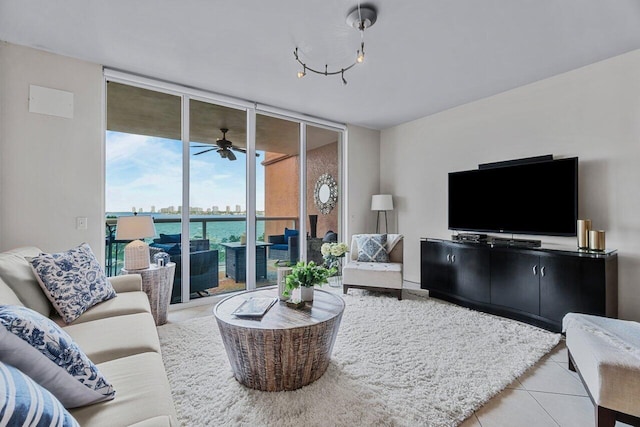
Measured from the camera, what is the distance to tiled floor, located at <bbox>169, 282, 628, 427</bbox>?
1618mm

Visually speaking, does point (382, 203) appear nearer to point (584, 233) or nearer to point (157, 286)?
point (584, 233)

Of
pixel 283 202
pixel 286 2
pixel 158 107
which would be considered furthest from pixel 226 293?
pixel 286 2

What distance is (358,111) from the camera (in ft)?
14.2

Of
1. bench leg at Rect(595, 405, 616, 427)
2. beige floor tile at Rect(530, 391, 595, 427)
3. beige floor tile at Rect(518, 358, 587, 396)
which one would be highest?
bench leg at Rect(595, 405, 616, 427)

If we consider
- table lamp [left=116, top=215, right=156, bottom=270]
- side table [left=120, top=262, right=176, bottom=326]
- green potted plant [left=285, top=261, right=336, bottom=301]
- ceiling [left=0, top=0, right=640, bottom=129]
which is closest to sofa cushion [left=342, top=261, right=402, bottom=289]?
green potted plant [left=285, top=261, right=336, bottom=301]

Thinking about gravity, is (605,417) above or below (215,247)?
below

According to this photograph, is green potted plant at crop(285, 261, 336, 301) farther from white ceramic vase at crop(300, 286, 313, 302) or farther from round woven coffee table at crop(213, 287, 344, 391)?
round woven coffee table at crop(213, 287, 344, 391)

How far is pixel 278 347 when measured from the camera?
175cm

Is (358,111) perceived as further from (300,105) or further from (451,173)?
(451,173)

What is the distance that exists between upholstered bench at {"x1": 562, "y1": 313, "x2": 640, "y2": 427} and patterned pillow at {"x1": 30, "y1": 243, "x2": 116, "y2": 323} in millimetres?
2951

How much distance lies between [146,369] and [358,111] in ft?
12.9

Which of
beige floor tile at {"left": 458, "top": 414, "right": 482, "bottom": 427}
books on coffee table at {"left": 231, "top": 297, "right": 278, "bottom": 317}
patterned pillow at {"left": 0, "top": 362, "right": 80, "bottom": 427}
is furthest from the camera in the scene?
books on coffee table at {"left": 231, "top": 297, "right": 278, "bottom": 317}

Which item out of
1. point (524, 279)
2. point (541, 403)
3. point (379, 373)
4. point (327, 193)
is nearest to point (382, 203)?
point (327, 193)

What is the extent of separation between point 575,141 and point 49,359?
167 inches
